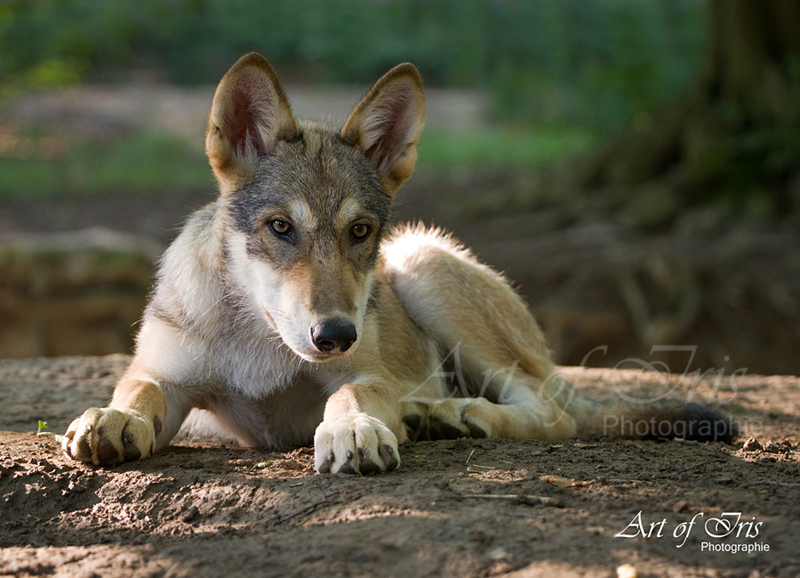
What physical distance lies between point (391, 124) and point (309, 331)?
1582mm

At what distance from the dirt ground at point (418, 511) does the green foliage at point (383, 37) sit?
17330mm

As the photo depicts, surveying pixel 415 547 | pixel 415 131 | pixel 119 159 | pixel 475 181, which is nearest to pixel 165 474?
pixel 415 547

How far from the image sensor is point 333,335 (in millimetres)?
3502

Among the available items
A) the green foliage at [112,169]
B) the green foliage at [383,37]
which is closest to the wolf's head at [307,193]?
the green foliage at [112,169]

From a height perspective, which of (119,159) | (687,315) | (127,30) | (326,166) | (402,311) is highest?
(127,30)

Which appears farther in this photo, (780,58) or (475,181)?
(475,181)

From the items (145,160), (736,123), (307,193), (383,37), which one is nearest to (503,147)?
(145,160)

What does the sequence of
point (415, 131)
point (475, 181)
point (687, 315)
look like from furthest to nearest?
point (475, 181)
point (687, 315)
point (415, 131)

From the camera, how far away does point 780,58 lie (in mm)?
11352

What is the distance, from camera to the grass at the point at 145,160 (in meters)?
15.3

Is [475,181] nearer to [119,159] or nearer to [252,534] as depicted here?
[119,159]

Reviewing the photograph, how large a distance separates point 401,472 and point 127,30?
78.3 ft

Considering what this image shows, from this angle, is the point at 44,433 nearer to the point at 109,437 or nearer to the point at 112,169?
the point at 109,437

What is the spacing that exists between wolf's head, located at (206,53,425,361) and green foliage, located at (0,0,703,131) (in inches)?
645
